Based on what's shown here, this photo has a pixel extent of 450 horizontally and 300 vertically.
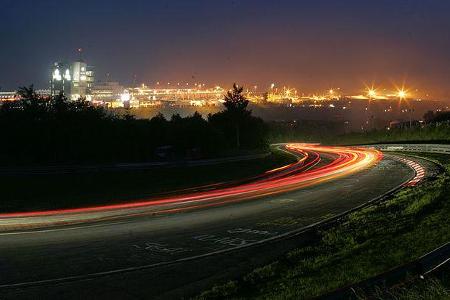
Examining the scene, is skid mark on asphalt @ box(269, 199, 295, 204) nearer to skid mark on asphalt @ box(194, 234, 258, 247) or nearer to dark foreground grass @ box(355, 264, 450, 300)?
skid mark on asphalt @ box(194, 234, 258, 247)

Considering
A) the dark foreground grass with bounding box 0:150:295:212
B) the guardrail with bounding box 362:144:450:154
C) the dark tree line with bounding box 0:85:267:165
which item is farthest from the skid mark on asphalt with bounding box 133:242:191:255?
the guardrail with bounding box 362:144:450:154


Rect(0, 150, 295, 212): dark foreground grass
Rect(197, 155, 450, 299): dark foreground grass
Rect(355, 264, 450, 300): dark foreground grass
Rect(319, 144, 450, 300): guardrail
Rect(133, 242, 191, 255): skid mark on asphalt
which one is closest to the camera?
Rect(319, 144, 450, 300): guardrail

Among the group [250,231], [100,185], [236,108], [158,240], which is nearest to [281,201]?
[250,231]

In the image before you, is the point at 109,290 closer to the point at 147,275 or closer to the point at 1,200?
the point at 147,275

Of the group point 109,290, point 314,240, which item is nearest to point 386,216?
point 314,240

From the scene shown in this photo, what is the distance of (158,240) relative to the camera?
1602 cm

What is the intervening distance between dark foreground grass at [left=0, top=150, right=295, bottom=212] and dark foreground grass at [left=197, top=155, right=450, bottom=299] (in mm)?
15046

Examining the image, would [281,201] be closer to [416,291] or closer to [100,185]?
[416,291]

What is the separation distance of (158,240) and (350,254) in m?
6.34

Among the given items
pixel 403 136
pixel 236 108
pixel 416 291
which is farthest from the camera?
pixel 403 136

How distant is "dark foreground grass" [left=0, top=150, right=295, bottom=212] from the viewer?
91.9 ft

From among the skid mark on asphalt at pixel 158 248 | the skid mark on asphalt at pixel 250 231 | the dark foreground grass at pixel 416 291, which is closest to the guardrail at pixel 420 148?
the skid mark on asphalt at pixel 250 231

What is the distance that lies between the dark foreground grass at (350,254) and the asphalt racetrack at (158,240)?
3.39ft

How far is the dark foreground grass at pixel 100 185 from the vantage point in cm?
2800
